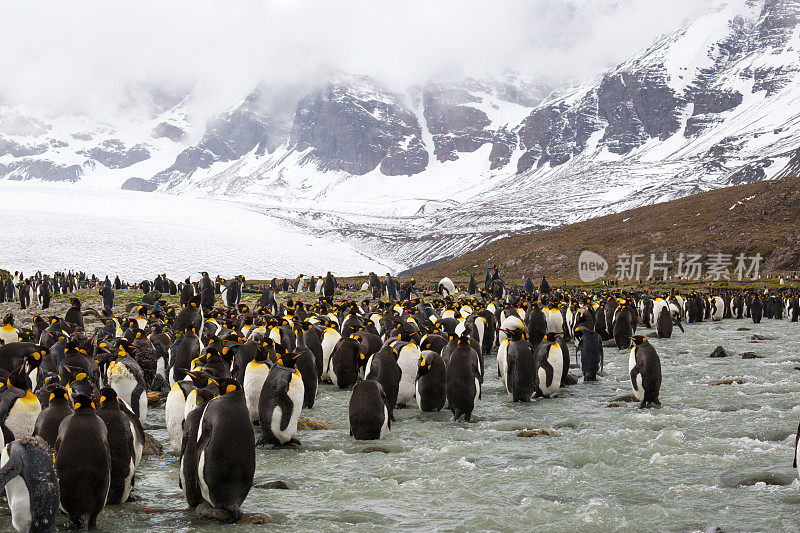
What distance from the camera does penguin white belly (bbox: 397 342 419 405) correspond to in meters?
10.7

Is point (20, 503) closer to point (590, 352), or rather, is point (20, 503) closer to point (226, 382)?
point (226, 382)

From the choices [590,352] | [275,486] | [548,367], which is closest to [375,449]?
[275,486]

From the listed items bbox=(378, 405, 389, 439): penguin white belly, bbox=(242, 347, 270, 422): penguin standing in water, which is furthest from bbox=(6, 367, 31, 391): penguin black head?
bbox=(378, 405, 389, 439): penguin white belly

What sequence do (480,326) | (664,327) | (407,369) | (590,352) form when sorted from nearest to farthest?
(407,369)
(590,352)
(480,326)
(664,327)

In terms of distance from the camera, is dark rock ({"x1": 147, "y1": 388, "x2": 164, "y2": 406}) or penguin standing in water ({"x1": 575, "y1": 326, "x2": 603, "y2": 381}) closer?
dark rock ({"x1": 147, "y1": 388, "x2": 164, "y2": 406})

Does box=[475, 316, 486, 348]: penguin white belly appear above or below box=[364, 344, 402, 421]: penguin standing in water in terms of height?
above

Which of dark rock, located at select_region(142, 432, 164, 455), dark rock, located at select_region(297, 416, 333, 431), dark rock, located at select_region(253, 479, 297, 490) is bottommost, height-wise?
dark rock, located at select_region(253, 479, 297, 490)

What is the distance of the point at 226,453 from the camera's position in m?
5.48

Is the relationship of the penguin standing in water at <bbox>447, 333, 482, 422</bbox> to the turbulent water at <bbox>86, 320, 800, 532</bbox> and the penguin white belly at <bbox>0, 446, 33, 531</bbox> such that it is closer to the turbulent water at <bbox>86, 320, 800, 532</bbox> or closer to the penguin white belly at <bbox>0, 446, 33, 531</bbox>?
the turbulent water at <bbox>86, 320, 800, 532</bbox>

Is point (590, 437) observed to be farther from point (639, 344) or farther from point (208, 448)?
point (208, 448)

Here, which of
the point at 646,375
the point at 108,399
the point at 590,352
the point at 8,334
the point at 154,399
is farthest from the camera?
the point at 590,352

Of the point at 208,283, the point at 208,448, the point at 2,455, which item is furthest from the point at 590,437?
the point at 208,283

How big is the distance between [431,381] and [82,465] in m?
5.74

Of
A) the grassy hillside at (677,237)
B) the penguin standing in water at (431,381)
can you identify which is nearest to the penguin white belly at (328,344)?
the penguin standing in water at (431,381)
